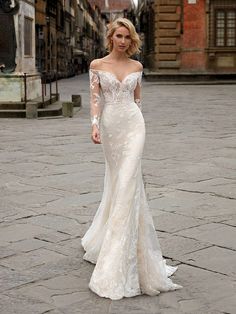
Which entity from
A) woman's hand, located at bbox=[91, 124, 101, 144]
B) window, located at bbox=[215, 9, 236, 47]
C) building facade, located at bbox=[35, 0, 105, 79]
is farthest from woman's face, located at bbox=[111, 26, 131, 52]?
window, located at bbox=[215, 9, 236, 47]

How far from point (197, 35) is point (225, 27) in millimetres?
1445

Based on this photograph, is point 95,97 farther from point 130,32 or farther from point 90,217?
point 90,217

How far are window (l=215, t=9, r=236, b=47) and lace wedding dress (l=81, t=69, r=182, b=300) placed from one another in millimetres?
29790

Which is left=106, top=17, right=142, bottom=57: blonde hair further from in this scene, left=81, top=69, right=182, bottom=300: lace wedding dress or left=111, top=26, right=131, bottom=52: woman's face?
left=81, top=69, right=182, bottom=300: lace wedding dress

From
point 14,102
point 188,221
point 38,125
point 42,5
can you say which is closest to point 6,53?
point 14,102

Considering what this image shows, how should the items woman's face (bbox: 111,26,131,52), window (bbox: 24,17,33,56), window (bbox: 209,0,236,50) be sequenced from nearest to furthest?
woman's face (bbox: 111,26,131,52) < window (bbox: 24,17,33,56) < window (bbox: 209,0,236,50)

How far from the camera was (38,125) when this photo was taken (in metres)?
13.7

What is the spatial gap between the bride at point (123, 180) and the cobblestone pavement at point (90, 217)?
Answer: 133 millimetres

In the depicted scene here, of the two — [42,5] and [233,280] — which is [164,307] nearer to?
[233,280]

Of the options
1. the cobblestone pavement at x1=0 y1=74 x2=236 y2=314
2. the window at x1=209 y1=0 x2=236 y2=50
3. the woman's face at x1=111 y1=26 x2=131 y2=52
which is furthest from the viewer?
the window at x1=209 y1=0 x2=236 y2=50

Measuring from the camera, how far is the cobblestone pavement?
12.4ft

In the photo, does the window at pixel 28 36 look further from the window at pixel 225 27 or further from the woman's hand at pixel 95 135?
the window at pixel 225 27

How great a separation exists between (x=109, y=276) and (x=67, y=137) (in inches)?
312

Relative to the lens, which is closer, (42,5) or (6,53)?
(6,53)
